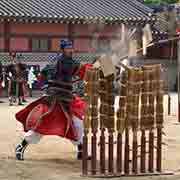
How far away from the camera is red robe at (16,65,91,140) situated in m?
8.40

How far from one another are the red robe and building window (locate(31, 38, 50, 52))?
18404mm

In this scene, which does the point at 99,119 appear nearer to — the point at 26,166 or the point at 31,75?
the point at 26,166

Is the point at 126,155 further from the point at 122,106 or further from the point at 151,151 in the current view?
the point at 122,106

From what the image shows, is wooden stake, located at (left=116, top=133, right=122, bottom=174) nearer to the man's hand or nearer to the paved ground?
the paved ground

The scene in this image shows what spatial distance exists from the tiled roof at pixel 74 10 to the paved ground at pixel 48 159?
45.6 feet

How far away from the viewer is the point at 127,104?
7648 millimetres

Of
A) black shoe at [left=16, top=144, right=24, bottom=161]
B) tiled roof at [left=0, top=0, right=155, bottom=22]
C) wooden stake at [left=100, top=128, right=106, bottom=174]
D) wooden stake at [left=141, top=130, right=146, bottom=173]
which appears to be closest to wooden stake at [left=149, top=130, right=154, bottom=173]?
wooden stake at [left=141, top=130, right=146, bottom=173]

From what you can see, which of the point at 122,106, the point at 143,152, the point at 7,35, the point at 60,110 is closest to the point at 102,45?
the point at 122,106

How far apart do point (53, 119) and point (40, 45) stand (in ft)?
61.1

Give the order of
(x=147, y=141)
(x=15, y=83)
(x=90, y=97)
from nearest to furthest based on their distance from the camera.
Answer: (x=90, y=97) → (x=147, y=141) → (x=15, y=83)

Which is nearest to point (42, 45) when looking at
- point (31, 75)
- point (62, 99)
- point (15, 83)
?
point (31, 75)

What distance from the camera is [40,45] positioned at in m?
26.9

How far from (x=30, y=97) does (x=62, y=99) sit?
16.2 m

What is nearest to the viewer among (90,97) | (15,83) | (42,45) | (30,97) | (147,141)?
(90,97)
